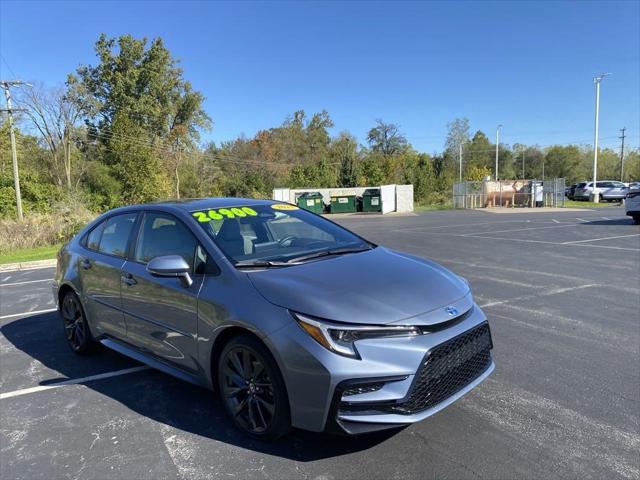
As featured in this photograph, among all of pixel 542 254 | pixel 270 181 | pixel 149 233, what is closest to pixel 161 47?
pixel 270 181

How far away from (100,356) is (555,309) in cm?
555

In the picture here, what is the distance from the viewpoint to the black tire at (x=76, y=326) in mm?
4969

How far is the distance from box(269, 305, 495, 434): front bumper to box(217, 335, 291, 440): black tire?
124 millimetres

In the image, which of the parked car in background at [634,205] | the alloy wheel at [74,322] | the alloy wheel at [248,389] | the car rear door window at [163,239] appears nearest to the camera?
the alloy wheel at [248,389]

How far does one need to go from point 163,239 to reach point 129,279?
467mm

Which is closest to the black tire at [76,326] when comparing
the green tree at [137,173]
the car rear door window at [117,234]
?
the car rear door window at [117,234]

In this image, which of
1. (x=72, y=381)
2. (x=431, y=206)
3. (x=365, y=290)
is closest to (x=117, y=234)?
(x=72, y=381)

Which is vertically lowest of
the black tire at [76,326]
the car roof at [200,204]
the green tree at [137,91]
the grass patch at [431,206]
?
the grass patch at [431,206]

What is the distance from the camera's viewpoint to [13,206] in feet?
99.2

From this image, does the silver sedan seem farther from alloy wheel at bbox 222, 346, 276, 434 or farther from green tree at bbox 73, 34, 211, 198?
green tree at bbox 73, 34, 211, 198

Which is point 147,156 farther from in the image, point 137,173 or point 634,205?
point 634,205

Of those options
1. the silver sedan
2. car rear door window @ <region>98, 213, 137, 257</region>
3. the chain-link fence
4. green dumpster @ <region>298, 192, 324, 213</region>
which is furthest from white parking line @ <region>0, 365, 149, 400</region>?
the chain-link fence

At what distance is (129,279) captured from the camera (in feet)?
13.5

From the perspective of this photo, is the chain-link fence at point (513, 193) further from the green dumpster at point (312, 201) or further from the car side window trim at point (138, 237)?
the car side window trim at point (138, 237)
